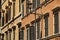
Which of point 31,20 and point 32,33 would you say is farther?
point 31,20

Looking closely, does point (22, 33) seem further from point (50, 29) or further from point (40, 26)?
point (50, 29)

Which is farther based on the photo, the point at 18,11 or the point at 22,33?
the point at 18,11

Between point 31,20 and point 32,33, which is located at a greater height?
point 31,20

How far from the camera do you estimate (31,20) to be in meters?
31.8

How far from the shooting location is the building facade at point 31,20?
84.0 feet

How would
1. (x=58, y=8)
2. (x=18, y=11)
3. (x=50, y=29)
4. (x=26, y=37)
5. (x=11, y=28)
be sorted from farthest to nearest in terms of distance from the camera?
(x=11, y=28) → (x=18, y=11) → (x=26, y=37) → (x=50, y=29) → (x=58, y=8)

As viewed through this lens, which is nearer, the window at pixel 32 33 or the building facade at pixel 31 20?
the building facade at pixel 31 20

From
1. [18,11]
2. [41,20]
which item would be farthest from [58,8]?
[18,11]

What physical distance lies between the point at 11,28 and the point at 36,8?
11.6 m

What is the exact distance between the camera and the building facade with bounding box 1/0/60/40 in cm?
2560

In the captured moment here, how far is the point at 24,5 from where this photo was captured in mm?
35125

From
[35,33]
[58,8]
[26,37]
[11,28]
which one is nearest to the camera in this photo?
[58,8]

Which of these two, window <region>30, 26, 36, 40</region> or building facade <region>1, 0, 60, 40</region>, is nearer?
building facade <region>1, 0, 60, 40</region>

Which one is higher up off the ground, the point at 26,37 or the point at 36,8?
the point at 36,8
